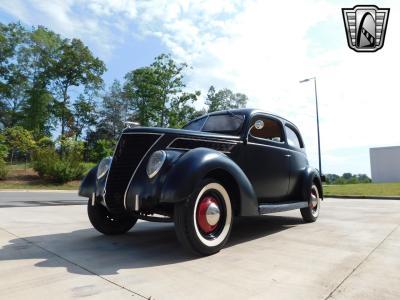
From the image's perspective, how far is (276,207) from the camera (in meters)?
4.75

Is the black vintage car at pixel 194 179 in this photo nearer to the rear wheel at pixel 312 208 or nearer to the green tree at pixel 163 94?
the rear wheel at pixel 312 208

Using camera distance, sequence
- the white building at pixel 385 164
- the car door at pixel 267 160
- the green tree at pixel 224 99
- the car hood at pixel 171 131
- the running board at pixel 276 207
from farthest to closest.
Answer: the green tree at pixel 224 99
the white building at pixel 385 164
the car door at pixel 267 160
the running board at pixel 276 207
the car hood at pixel 171 131

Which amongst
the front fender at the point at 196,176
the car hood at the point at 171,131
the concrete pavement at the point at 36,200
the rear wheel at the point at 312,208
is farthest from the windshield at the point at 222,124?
the concrete pavement at the point at 36,200

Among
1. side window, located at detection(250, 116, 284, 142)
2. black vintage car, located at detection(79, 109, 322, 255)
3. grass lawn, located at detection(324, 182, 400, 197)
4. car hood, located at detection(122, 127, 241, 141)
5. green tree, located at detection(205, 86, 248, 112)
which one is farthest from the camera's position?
green tree, located at detection(205, 86, 248, 112)

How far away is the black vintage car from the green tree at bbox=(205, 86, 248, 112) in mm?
49506

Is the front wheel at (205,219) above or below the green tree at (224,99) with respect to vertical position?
below

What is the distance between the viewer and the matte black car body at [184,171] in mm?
3510

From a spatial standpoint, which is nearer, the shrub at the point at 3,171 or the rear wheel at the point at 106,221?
the rear wheel at the point at 106,221

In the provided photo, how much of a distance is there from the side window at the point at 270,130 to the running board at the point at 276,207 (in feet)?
3.24

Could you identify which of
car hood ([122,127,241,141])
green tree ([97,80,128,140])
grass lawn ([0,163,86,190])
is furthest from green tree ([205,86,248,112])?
car hood ([122,127,241,141])

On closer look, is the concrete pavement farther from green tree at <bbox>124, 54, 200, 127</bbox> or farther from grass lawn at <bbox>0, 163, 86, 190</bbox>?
green tree at <bbox>124, 54, 200, 127</bbox>

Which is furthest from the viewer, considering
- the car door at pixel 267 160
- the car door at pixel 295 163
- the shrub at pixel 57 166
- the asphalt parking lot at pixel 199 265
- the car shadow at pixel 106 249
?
the shrub at pixel 57 166

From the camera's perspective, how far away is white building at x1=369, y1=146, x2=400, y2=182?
3512 cm

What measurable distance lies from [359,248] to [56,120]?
160 ft
